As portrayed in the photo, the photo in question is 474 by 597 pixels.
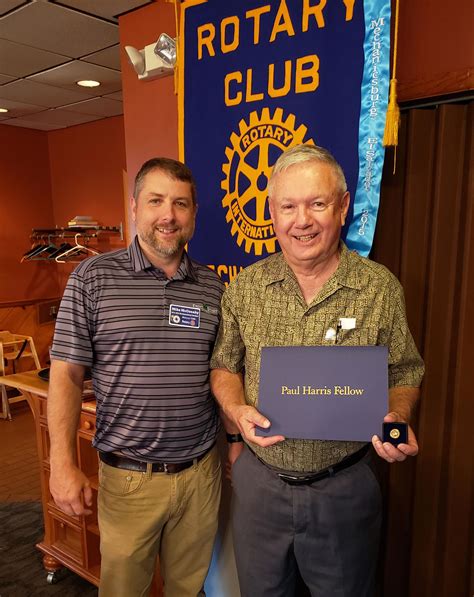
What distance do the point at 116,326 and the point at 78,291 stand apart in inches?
5.8

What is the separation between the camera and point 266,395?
1116 millimetres

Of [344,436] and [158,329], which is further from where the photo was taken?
[158,329]

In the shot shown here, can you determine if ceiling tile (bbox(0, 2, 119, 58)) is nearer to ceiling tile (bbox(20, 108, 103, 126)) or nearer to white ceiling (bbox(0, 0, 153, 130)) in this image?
white ceiling (bbox(0, 0, 153, 130))

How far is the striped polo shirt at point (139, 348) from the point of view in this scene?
4.48 feet

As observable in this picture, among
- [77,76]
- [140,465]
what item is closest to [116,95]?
[77,76]

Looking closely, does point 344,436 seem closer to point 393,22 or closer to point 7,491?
point 393,22

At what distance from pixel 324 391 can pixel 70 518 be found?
1.69 metres

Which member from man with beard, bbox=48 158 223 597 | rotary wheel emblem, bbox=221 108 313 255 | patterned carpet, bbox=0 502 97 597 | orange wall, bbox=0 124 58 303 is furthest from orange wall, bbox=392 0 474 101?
orange wall, bbox=0 124 58 303

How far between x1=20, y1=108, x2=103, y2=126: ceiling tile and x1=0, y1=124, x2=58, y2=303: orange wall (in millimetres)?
486

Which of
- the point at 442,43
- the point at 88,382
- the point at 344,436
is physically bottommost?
the point at 88,382

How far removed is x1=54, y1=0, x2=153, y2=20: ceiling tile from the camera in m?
2.20

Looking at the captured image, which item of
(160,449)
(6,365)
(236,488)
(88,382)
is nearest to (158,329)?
(160,449)

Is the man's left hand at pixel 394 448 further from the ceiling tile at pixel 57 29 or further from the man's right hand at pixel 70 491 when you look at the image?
the ceiling tile at pixel 57 29

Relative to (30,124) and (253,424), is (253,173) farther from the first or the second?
(30,124)
